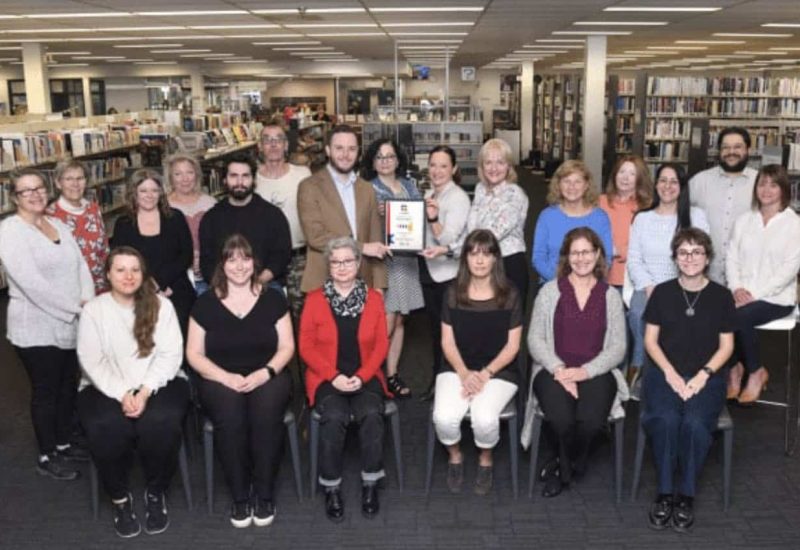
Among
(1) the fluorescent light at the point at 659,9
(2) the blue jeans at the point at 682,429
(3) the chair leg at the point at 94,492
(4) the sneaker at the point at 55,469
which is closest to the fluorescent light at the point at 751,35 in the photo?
(1) the fluorescent light at the point at 659,9

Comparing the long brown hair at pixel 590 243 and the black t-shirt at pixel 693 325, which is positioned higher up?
the long brown hair at pixel 590 243

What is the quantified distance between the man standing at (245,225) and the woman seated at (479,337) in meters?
0.99

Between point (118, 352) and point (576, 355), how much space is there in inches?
81.4

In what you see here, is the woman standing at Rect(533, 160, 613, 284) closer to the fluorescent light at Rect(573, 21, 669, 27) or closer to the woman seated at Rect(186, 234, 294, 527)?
the woman seated at Rect(186, 234, 294, 527)

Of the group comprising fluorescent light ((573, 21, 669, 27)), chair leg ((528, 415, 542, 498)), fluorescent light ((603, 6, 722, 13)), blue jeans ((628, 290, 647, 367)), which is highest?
fluorescent light ((573, 21, 669, 27))

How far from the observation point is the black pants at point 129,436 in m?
3.48

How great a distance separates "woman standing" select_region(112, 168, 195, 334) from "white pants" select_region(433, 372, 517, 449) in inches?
59.9

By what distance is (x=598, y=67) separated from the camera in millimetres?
12086

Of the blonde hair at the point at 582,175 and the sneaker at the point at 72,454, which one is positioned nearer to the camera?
the sneaker at the point at 72,454

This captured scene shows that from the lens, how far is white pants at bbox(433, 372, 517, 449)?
3.73 m

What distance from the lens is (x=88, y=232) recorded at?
4.41 meters

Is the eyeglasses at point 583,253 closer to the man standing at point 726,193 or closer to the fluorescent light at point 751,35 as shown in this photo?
the man standing at point 726,193

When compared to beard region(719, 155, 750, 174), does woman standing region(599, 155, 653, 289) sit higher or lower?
lower

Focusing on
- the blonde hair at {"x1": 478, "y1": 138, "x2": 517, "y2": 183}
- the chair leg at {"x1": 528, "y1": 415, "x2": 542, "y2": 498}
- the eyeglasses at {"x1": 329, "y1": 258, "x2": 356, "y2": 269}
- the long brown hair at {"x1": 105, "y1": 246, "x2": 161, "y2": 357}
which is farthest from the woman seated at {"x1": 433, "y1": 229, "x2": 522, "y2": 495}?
the long brown hair at {"x1": 105, "y1": 246, "x2": 161, "y2": 357}
